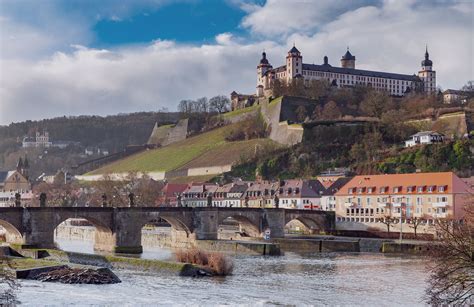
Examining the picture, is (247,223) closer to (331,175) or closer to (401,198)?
(401,198)

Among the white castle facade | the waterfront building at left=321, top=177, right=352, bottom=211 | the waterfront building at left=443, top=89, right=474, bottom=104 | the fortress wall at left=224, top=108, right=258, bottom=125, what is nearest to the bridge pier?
the waterfront building at left=321, top=177, right=352, bottom=211

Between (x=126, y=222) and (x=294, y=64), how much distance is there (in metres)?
84.0

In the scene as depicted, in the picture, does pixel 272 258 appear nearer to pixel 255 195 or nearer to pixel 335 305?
pixel 335 305

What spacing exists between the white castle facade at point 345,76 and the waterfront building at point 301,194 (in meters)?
51.7

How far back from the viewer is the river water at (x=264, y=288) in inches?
1169

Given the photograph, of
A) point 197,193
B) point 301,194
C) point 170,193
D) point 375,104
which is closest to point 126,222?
point 301,194

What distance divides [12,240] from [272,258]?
678 inches

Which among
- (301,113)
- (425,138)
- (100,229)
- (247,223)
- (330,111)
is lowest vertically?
(100,229)

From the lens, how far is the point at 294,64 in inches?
5285

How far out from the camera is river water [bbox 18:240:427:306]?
2970 centimetres

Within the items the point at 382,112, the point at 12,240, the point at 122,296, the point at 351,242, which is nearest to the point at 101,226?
the point at 12,240

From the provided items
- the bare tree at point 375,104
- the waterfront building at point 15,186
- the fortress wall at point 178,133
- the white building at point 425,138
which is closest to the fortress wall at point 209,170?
the bare tree at point 375,104

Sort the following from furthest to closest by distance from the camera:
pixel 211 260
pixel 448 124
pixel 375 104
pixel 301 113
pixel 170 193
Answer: pixel 301 113, pixel 375 104, pixel 448 124, pixel 170 193, pixel 211 260

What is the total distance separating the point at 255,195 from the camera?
3369 inches
